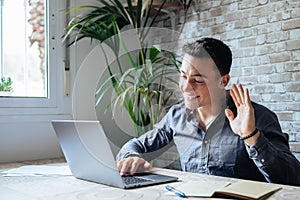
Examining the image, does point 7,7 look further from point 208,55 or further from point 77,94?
point 208,55

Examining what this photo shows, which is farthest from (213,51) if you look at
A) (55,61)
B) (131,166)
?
(55,61)

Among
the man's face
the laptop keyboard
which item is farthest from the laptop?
the man's face

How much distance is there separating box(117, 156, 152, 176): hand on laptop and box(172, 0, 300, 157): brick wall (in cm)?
129

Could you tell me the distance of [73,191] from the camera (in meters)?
1.28

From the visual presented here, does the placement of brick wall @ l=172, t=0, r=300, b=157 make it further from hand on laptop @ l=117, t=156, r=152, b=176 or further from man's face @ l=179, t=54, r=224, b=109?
hand on laptop @ l=117, t=156, r=152, b=176

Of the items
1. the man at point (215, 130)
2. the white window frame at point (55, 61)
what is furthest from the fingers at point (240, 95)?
the white window frame at point (55, 61)

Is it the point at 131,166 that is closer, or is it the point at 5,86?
the point at 131,166

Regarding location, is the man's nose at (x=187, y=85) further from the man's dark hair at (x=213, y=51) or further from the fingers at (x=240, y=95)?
the fingers at (x=240, y=95)

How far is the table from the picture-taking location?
119 centimetres

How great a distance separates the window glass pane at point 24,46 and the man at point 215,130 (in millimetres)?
1200

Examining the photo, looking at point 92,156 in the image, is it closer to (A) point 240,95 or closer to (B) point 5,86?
(A) point 240,95

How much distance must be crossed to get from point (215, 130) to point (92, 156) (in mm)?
739

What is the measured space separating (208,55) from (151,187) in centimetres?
82

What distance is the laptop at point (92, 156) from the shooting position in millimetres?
1248
